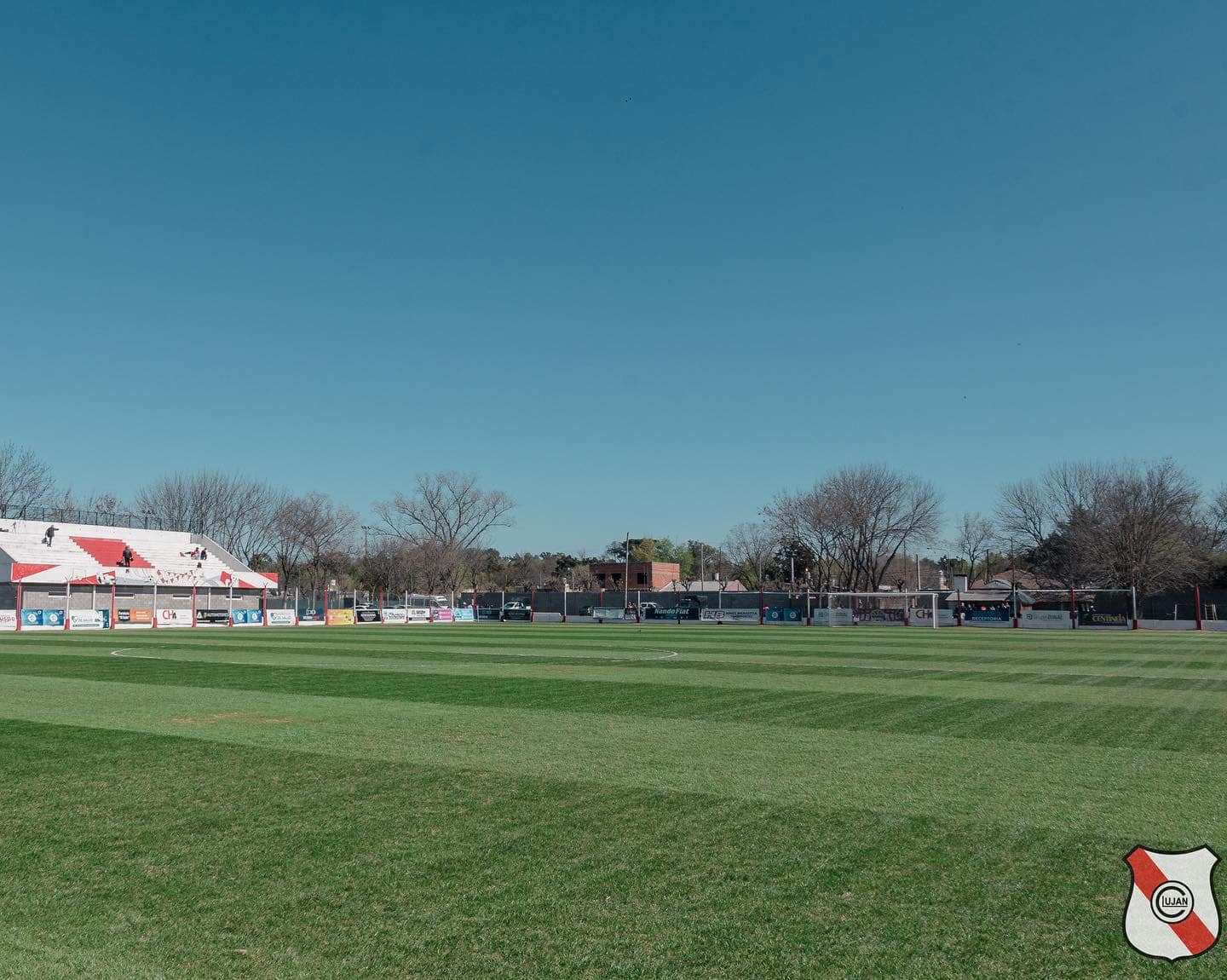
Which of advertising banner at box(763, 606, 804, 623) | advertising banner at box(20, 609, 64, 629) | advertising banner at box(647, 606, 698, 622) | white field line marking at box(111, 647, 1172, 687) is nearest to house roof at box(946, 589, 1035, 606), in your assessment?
advertising banner at box(763, 606, 804, 623)

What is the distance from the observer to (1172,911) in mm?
4719

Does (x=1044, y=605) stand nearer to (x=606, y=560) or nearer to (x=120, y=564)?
(x=120, y=564)

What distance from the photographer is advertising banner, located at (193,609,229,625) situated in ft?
171

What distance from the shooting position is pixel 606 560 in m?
158

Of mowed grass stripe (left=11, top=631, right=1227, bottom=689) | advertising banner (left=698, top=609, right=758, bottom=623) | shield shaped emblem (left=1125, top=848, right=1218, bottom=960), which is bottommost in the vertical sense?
advertising banner (left=698, top=609, right=758, bottom=623)

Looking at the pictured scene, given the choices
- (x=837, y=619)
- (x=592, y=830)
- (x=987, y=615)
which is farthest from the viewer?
(x=837, y=619)

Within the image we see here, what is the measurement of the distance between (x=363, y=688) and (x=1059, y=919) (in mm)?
14783

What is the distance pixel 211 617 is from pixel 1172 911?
177 feet

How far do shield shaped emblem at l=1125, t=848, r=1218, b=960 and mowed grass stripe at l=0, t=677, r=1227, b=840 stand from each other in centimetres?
261

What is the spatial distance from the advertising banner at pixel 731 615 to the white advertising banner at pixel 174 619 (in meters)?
30.5

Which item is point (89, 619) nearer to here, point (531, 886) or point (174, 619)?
point (174, 619)

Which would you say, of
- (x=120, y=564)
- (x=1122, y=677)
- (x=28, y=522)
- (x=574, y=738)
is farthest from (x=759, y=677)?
(x=28, y=522)

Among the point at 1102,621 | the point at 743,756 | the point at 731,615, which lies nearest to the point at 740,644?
the point at 743,756

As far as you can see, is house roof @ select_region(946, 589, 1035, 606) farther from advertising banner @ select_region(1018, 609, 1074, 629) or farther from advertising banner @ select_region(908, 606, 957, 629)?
advertising banner @ select_region(1018, 609, 1074, 629)
